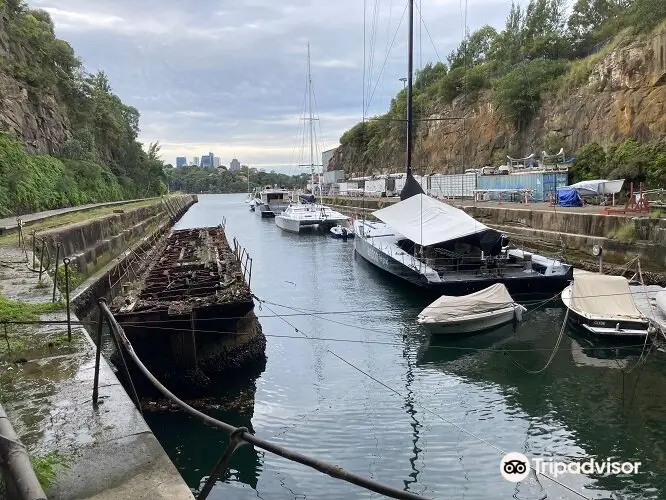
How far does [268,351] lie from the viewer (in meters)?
12.7

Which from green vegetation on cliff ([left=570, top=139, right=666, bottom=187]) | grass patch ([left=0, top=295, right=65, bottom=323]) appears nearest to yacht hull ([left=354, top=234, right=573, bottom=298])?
grass patch ([left=0, top=295, right=65, bottom=323])

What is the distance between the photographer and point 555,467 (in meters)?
7.25

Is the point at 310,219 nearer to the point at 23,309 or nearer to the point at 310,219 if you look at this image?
the point at 310,219

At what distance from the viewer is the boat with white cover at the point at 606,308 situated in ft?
38.7

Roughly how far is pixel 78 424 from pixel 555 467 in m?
6.31

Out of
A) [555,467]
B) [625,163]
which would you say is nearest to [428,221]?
[555,467]

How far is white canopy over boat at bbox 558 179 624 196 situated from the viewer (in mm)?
25125

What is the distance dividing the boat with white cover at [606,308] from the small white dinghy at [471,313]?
1.56m

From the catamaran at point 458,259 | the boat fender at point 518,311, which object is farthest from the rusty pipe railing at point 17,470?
the catamaran at point 458,259

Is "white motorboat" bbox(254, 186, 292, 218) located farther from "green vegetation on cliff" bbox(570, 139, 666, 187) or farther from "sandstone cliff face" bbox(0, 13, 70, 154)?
"green vegetation on cliff" bbox(570, 139, 666, 187)

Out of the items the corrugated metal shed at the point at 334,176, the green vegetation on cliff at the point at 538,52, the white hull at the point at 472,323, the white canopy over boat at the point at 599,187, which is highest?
the green vegetation on cliff at the point at 538,52

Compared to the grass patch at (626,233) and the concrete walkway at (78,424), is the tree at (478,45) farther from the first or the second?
the concrete walkway at (78,424)

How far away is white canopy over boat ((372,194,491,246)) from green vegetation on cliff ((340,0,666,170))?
23394 millimetres

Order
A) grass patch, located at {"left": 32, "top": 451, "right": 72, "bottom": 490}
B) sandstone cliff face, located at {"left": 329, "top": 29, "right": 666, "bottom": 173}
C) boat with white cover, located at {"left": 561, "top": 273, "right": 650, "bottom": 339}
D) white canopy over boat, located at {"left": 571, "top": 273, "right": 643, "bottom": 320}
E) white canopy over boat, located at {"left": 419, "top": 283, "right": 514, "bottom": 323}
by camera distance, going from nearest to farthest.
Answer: grass patch, located at {"left": 32, "top": 451, "right": 72, "bottom": 490}, boat with white cover, located at {"left": 561, "top": 273, "right": 650, "bottom": 339}, white canopy over boat, located at {"left": 571, "top": 273, "right": 643, "bottom": 320}, white canopy over boat, located at {"left": 419, "top": 283, "right": 514, "bottom": 323}, sandstone cliff face, located at {"left": 329, "top": 29, "right": 666, "bottom": 173}
